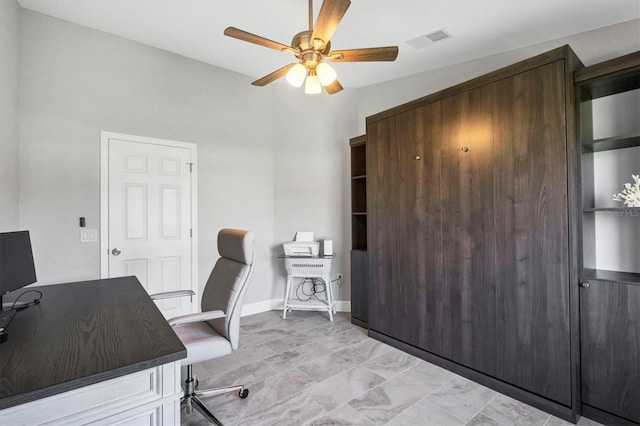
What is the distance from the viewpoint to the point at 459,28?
8.78 feet

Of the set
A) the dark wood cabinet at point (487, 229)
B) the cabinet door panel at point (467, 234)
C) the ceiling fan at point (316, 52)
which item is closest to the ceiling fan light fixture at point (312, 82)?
the ceiling fan at point (316, 52)

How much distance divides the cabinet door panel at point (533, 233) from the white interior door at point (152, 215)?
313cm

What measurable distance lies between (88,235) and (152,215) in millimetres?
587

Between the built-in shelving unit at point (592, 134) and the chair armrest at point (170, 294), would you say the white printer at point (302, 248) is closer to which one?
the chair armrest at point (170, 294)

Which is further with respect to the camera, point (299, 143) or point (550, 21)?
point (299, 143)

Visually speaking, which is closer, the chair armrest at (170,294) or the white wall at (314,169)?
the chair armrest at (170,294)

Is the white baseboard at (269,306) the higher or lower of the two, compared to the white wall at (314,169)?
lower

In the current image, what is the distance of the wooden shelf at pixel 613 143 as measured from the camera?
1872 millimetres

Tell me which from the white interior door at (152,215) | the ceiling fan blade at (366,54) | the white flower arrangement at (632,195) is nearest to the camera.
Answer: the white flower arrangement at (632,195)

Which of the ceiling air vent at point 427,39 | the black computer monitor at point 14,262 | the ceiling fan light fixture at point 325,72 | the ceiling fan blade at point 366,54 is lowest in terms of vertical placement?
the black computer monitor at point 14,262

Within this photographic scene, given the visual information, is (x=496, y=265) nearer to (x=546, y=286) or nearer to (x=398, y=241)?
(x=546, y=286)

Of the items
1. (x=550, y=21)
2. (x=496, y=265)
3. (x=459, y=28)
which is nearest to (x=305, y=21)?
(x=459, y=28)

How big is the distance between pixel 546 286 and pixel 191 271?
11.1 ft

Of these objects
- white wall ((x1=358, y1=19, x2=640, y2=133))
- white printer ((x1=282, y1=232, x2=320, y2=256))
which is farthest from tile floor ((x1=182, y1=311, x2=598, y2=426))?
white wall ((x1=358, y1=19, x2=640, y2=133))
